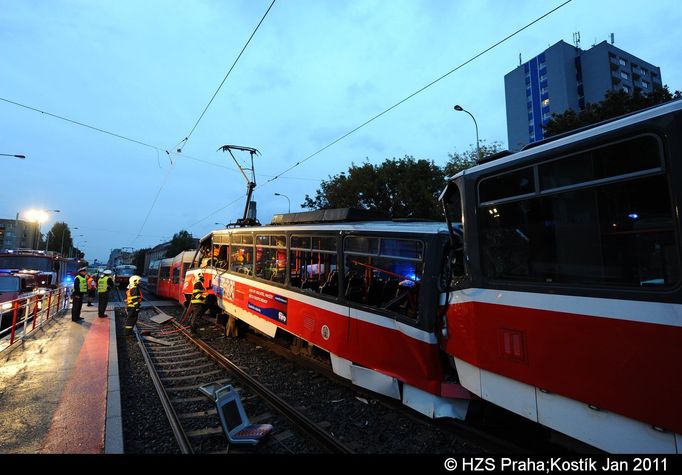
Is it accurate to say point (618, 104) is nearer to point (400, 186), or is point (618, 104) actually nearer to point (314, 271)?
point (400, 186)

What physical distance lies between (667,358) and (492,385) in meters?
1.51

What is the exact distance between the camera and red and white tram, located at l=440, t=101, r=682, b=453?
2.50m

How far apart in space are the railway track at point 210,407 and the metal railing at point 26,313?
264 cm

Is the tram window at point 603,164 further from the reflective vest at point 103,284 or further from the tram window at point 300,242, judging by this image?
the reflective vest at point 103,284

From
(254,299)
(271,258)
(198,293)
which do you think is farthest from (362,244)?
(198,293)

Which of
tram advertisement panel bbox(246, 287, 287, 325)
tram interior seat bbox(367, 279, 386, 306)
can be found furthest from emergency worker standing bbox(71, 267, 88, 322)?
tram interior seat bbox(367, 279, 386, 306)

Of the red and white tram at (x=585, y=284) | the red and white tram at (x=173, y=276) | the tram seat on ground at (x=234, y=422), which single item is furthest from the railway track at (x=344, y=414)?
the red and white tram at (x=173, y=276)

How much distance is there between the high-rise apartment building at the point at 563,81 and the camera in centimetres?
5363

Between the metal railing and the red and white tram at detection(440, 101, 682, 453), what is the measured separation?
30.9 ft

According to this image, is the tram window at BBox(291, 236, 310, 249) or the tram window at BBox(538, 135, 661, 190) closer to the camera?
the tram window at BBox(538, 135, 661, 190)

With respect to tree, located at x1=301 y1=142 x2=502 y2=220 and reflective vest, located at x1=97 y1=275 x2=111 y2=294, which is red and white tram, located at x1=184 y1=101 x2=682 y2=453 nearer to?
reflective vest, located at x1=97 y1=275 x2=111 y2=294

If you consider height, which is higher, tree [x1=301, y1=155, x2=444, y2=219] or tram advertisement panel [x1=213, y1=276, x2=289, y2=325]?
tree [x1=301, y1=155, x2=444, y2=219]

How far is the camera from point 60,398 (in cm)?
523

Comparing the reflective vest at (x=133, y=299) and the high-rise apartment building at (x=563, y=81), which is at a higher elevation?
the high-rise apartment building at (x=563, y=81)
